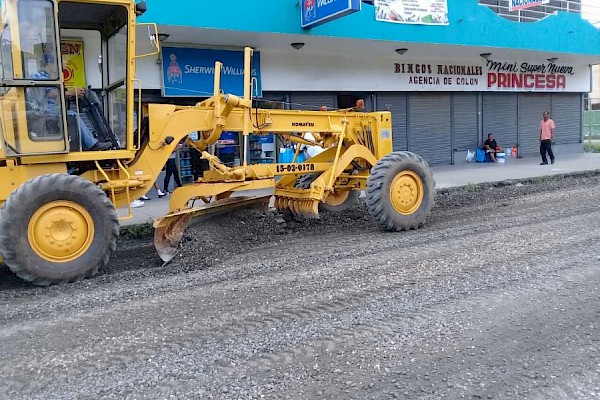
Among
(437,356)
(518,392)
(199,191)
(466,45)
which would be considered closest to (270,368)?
(437,356)

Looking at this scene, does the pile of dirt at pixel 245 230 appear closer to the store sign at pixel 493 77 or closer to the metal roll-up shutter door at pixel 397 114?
the metal roll-up shutter door at pixel 397 114

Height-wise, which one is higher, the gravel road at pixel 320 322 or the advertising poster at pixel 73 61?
the advertising poster at pixel 73 61

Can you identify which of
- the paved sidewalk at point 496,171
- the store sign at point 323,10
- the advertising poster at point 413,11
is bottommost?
the paved sidewalk at point 496,171

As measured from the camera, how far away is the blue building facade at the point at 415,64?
1322 centimetres

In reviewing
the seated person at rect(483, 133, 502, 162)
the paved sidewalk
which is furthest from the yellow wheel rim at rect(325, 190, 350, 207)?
the seated person at rect(483, 133, 502, 162)

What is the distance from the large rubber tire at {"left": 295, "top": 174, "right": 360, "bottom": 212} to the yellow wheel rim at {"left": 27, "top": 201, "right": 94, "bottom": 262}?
3817 millimetres

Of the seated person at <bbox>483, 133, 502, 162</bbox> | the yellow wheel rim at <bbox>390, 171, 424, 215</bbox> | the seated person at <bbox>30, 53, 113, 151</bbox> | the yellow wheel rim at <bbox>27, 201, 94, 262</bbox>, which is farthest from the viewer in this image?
the seated person at <bbox>483, 133, 502, 162</bbox>

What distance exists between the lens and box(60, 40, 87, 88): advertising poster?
23.7ft

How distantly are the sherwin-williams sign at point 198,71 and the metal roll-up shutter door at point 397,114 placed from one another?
4.89 m

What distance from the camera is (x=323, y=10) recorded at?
41.3 feet

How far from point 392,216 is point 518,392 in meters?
4.77

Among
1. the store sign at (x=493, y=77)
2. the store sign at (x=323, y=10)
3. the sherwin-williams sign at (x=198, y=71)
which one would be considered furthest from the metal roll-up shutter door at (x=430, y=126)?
the store sign at (x=323, y=10)

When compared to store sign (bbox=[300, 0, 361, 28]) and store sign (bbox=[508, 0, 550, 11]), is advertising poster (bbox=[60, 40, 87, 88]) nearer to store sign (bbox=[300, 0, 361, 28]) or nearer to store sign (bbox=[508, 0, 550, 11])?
store sign (bbox=[300, 0, 361, 28])

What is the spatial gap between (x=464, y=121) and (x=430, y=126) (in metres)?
1.75
